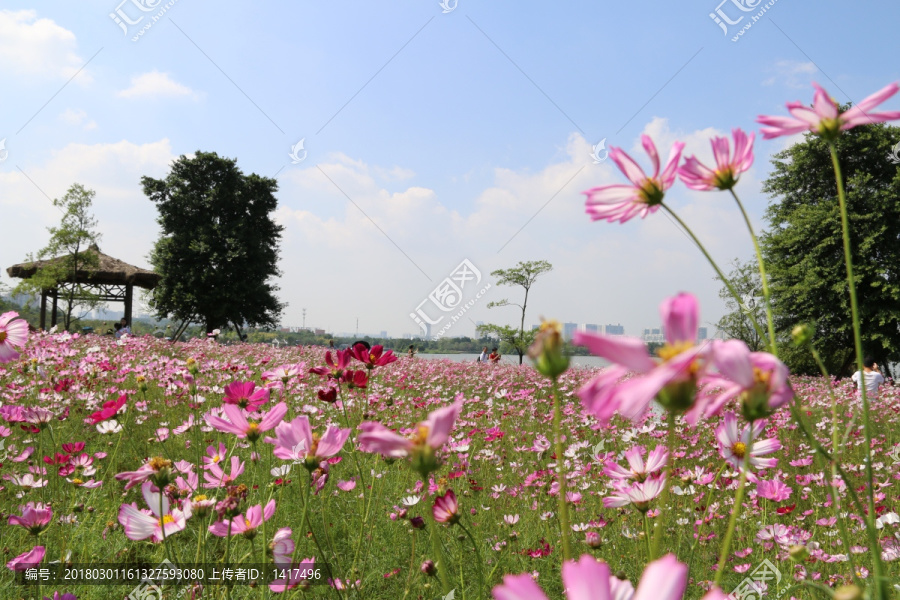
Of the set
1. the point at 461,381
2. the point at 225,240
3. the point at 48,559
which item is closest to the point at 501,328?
the point at 225,240

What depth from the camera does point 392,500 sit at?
7.99 ft

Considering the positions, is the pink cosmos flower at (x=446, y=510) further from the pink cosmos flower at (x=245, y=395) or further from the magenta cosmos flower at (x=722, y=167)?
the magenta cosmos flower at (x=722, y=167)

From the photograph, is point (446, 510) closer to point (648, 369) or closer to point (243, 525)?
point (243, 525)

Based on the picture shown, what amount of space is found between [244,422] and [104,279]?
67.7 feet

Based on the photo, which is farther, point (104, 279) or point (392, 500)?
point (104, 279)

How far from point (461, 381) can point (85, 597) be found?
17.8 ft

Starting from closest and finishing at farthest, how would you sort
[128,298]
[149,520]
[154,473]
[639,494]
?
[639,494] → [154,473] → [149,520] → [128,298]

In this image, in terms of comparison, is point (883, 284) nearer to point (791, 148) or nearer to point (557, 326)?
point (791, 148)

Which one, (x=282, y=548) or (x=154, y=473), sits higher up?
(x=154, y=473)

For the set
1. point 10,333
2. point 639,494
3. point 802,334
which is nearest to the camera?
point 802,334

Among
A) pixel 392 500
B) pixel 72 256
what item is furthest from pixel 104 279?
pixel 392 500

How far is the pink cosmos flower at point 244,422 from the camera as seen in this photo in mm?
858

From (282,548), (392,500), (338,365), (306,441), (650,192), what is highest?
(650,192)

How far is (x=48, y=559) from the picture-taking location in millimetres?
1614
